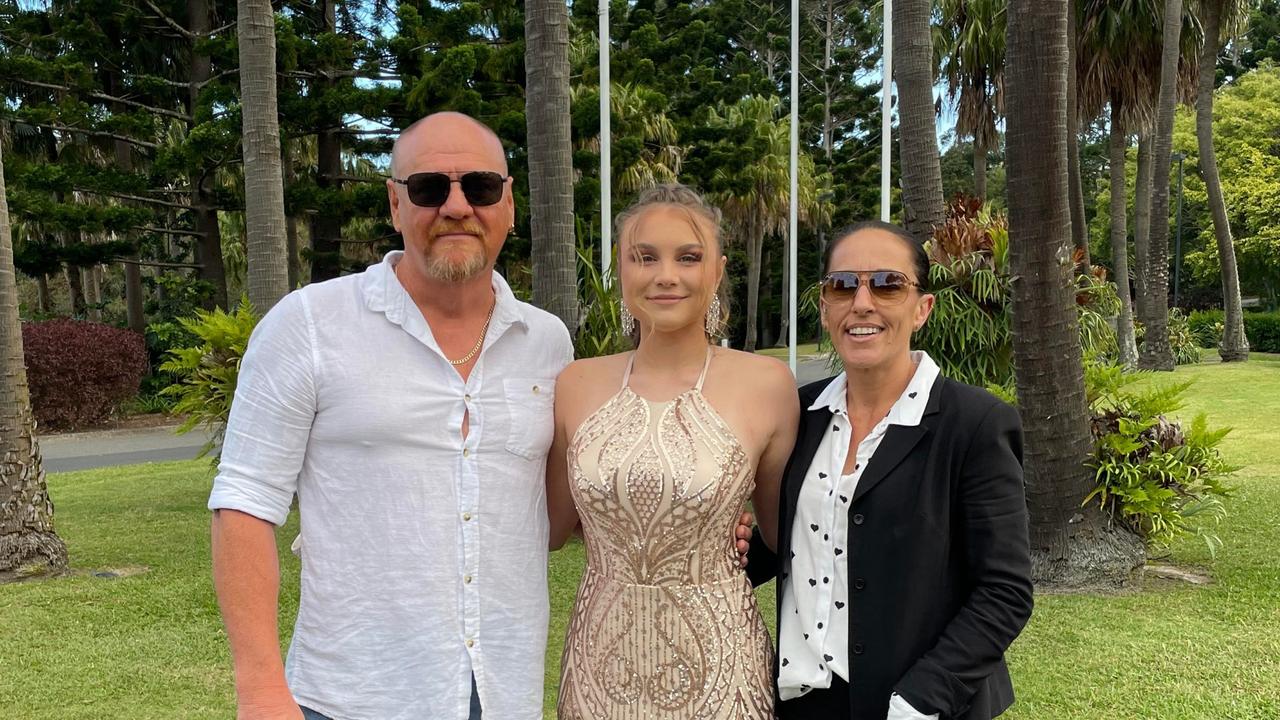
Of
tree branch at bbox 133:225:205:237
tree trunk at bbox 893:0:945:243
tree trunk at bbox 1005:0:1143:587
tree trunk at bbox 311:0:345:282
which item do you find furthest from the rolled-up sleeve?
tree branch at bbox 133:225:205:237

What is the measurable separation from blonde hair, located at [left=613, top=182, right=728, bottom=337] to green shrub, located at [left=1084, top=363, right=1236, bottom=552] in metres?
4.40

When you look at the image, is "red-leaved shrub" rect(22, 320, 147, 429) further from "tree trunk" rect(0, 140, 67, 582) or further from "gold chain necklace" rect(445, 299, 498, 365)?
"gold chain necklace" rect(445, 299, 498, 365)

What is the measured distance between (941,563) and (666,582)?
619 mm

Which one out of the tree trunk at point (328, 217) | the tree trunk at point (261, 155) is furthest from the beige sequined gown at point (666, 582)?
the tree trunk at point (328, 217)

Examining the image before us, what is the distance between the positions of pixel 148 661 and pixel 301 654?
3.69 m

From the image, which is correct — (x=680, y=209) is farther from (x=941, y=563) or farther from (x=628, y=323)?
(x=941, y=563)

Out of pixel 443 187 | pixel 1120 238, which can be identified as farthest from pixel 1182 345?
pixel 443 187

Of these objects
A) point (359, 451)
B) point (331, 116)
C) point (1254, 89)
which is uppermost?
point (1254, 89)

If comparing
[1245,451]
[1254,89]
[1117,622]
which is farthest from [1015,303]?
[1254,89]

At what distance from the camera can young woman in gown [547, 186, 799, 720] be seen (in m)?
2.22

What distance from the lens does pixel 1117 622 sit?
17.6 feet

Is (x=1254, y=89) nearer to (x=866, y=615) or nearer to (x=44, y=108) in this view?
(x=44, y=108)

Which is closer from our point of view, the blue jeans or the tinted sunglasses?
the blue jeans

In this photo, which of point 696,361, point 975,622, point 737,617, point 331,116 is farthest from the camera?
point 331,116
